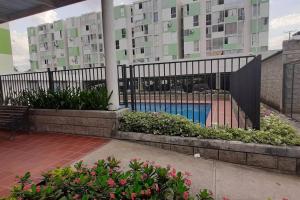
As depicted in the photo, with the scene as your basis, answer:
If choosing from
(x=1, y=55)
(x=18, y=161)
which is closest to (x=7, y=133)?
(x=18, y=161)

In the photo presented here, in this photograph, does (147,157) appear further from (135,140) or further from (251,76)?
(251,76)

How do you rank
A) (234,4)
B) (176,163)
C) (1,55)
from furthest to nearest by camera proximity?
(234,4)
(1,55)
(176,163)

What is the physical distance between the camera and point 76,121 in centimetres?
538

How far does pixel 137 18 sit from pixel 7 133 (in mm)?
40155

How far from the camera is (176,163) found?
3.75m

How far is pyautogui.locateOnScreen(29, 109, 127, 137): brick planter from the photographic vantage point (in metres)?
5.01

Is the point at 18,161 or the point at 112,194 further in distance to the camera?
the point at 18,161

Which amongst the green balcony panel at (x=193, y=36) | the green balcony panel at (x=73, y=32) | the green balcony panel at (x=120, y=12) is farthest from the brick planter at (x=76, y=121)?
the green balcony panel at (x=73, y=32)

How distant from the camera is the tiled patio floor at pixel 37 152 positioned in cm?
349

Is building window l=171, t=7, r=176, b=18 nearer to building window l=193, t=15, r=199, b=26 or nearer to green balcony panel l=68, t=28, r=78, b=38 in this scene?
building window l=193, t=15, r=199, b=26

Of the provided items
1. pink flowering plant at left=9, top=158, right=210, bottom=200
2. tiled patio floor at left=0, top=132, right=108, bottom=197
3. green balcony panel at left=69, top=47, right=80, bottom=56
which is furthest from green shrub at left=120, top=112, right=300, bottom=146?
green balcony panel at left=69, top=47, right=80, bottom=56

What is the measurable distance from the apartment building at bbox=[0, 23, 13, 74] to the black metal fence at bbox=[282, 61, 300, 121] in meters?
15.7

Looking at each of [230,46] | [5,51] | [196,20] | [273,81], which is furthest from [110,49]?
[196,20]

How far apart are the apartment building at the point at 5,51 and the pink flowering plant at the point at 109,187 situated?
45.3 ft
